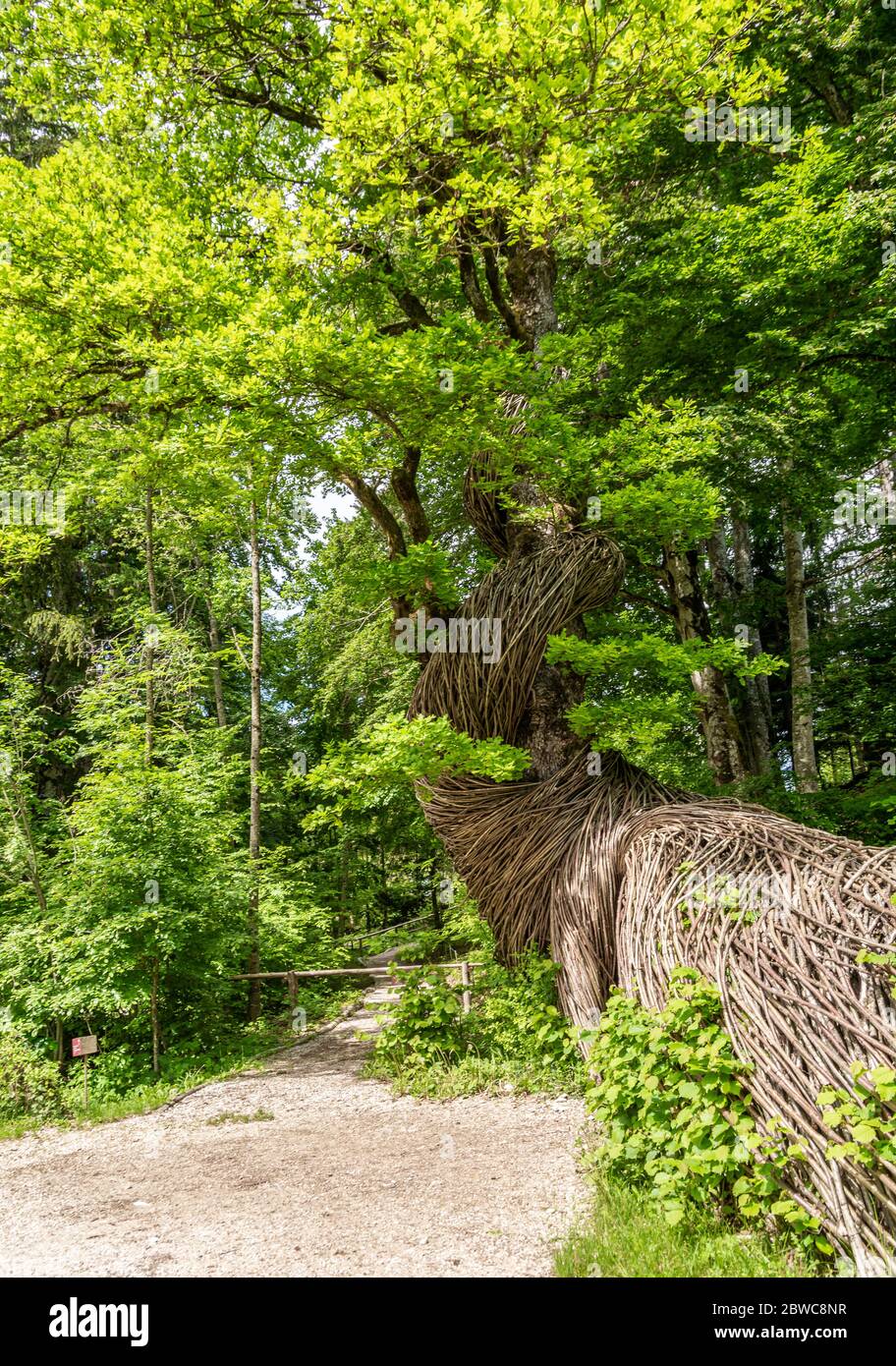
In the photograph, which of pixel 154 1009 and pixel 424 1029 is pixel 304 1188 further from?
pixel 154 1009

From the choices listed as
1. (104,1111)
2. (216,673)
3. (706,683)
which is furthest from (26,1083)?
(216,673)

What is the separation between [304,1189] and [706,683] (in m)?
7.73

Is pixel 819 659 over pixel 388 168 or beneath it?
beneath

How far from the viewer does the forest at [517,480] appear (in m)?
3.70

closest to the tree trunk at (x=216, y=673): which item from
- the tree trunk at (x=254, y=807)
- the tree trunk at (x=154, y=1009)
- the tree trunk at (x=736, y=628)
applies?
the tree trunk at (x=254, y=807)

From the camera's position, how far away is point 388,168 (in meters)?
5.77

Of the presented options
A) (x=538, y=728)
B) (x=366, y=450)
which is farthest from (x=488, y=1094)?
Result: (x=366, y=450)

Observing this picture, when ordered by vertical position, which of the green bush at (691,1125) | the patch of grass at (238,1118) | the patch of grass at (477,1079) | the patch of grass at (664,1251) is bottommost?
the patch of grass at (238,1118)

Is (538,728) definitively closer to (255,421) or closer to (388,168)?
(255,421)

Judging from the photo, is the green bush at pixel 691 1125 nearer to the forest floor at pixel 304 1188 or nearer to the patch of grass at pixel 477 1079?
the forest floor at pixel 304 1188

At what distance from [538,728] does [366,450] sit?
2.93 m

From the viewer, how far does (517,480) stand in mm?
6273

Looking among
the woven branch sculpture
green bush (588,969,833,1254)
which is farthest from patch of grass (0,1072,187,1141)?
green bush (588,969,833,1254)

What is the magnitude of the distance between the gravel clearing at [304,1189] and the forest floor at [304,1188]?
0.04 feet
